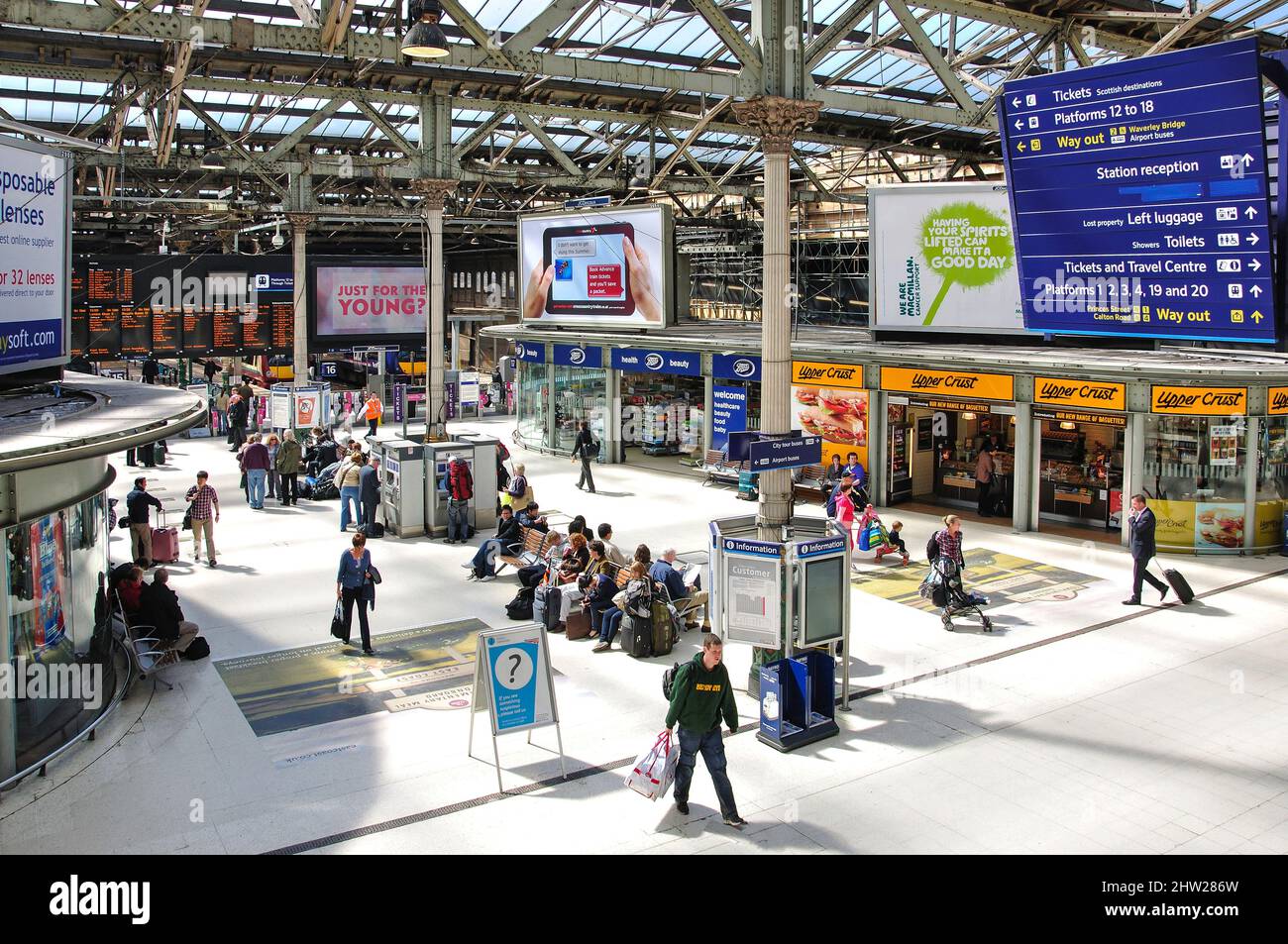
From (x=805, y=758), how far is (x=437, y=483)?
37.7 feet

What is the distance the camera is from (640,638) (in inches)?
550

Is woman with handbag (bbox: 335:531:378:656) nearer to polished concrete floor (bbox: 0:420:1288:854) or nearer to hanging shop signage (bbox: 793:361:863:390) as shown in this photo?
polished concrete floor (bbox: 0:420:1288:854)

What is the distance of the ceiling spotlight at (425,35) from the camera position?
13961 millimetres

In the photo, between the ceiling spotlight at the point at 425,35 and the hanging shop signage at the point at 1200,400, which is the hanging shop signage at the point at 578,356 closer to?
the hanging shop signage at the point at 1200,400

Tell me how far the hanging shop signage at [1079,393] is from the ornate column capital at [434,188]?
1245 centimetres

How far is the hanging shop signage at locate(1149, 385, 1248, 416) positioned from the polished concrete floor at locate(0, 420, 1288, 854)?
3521 millimetres

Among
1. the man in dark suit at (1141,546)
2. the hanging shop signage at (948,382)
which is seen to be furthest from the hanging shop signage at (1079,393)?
the man in dark suit at (1141,546)

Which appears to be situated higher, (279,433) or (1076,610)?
(279,433)

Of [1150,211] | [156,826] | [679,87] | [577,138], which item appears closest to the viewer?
[156,826]

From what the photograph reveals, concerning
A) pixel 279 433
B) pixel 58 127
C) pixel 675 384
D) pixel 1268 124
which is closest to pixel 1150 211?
pixel 1268 124

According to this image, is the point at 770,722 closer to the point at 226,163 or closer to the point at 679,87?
the point at 679,87

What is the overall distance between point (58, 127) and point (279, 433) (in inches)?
390

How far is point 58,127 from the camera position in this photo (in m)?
30.2

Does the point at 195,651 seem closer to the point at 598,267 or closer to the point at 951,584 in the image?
the point at 951,584
